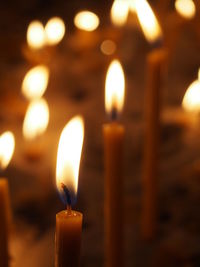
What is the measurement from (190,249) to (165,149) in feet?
1.02

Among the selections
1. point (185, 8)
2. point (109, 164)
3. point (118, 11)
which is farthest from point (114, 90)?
point (185, 8)

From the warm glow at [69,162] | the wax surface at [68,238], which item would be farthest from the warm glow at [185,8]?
the wax surface at [68,238]

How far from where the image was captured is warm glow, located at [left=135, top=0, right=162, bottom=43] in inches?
30.9

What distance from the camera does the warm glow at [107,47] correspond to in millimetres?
1367

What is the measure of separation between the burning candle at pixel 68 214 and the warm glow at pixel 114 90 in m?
0.15

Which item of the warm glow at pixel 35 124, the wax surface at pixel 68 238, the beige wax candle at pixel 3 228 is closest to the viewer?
the wax surface at pixel 68 238

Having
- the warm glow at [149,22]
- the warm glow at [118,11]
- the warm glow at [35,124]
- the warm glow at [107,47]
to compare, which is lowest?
the warm glow at [35,124]

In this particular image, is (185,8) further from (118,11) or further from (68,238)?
(68,238)

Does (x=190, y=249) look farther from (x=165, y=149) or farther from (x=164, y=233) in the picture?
(x=165, y=149)

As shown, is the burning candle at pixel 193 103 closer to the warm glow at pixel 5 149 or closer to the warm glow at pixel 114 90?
the warm glow at pixel 114 90

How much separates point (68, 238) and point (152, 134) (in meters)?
0.37

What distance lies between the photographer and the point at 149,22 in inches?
33.6

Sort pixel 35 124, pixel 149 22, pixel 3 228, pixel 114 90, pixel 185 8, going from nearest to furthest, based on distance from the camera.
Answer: pixel 3 228
pixel 114 90
pixel 149 22
pixel 35 124
pixel 185 8

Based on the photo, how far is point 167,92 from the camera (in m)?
1.28
